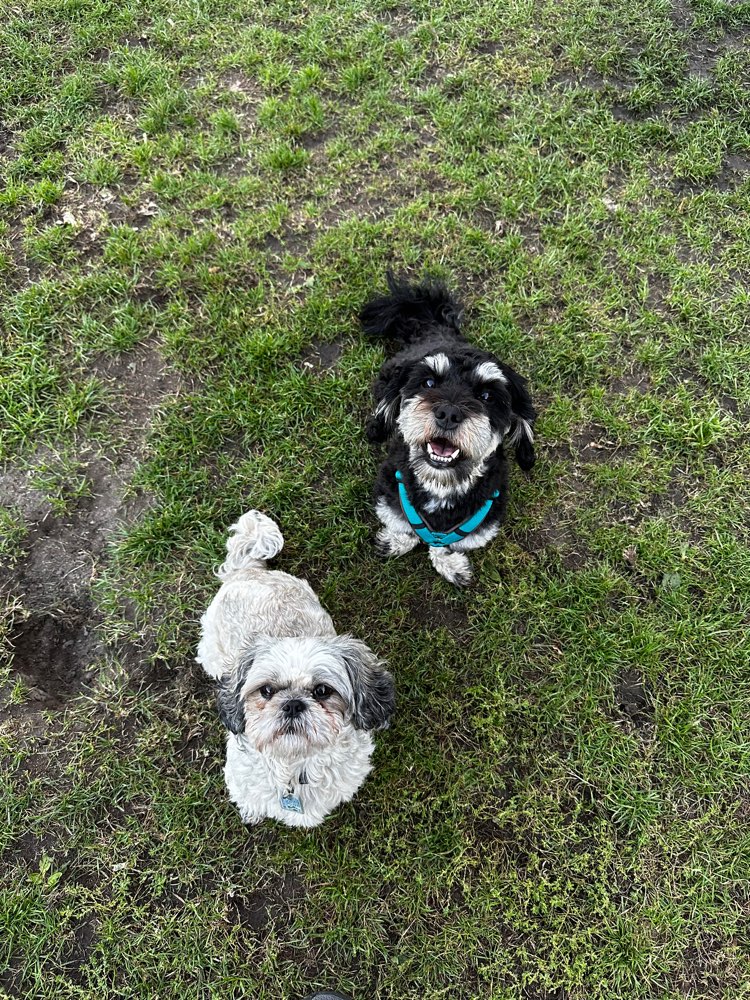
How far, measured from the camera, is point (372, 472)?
4469mm

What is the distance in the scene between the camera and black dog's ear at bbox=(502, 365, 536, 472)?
337cm

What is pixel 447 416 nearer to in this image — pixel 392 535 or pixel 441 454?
pixel 441 454

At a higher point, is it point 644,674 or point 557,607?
point 557,607

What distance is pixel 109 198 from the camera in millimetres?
5113

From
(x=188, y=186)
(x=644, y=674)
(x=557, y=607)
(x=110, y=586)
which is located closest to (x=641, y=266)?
(x=557, y=607)

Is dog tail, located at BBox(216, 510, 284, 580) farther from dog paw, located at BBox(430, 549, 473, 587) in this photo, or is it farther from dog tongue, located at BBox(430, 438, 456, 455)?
dog tongue, located at BBox(430, 438, 456, 455)

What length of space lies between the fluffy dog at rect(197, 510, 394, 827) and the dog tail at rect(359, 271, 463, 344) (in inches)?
68.6

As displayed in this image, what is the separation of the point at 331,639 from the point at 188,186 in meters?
4.20

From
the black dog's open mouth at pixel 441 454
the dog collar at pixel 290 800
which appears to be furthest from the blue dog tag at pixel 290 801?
the black dog's open mouth at pixel 441 454

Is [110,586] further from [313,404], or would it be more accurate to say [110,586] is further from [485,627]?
[485,627]

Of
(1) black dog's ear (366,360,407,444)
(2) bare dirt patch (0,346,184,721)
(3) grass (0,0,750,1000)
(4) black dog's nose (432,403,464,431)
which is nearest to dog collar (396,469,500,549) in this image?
(1) black dog's ear (366,360,407,444)

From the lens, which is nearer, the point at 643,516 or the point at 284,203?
the point at 643,516

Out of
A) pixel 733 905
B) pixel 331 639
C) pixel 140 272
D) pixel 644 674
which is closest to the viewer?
pixel 331 639

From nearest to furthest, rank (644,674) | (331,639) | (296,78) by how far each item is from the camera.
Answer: (331,639) < (644,674) < (296,78)
